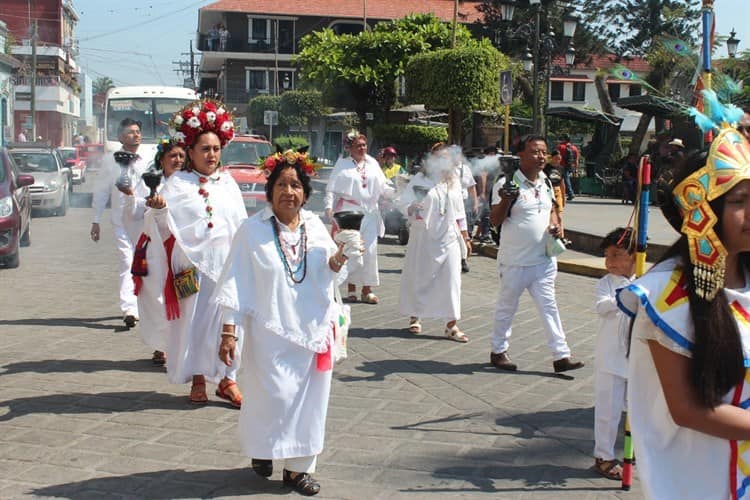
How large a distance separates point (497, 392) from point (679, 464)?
14.4ft

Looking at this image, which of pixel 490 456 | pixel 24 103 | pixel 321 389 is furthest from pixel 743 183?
pixel 24 103

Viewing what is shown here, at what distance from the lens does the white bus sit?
2458 centimetres

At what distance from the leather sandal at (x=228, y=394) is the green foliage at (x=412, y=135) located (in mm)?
20612

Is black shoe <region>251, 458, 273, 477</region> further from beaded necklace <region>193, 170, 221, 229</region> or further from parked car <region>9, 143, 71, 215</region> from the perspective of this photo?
parked car <region>9, 143, 71, 215</region>

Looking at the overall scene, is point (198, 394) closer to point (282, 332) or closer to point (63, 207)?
point (282, 332)

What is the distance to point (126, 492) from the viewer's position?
4.79 m

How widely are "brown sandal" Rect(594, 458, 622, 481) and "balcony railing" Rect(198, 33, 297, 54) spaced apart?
192ft

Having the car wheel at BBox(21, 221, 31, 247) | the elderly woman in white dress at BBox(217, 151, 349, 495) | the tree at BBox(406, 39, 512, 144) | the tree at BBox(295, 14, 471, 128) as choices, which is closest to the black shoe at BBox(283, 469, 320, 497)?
the elderly woman in white dress at BBox(217, 151, 349, 495)

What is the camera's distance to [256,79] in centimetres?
6244

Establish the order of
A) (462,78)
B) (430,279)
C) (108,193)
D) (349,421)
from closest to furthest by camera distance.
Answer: (349,421)
(430,279)
(108,193)
(462,78)

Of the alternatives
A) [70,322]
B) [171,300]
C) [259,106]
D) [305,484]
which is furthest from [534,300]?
[259,106]

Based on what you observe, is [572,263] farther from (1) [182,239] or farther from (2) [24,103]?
(2) [24,103]

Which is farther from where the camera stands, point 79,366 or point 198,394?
point 79,366

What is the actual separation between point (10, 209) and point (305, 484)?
10.3 meters
